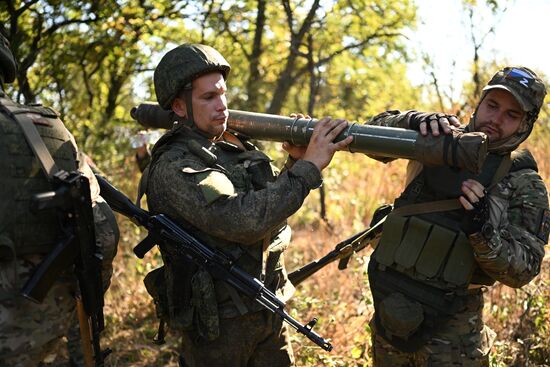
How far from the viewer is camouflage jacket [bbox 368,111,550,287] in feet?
8.87

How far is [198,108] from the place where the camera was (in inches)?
106

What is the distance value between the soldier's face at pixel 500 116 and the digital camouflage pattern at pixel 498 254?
185mm

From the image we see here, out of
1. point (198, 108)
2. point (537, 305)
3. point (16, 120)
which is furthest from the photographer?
point (537, 305)

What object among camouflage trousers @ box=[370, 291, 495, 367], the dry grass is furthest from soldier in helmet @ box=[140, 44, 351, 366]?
the dry grass

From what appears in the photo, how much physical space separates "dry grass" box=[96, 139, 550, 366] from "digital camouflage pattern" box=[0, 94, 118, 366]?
185cm

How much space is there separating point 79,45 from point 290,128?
3.45 meters

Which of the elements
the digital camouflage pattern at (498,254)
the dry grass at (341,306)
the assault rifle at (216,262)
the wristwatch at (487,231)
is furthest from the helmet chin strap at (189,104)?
the dry grass at (341,306)

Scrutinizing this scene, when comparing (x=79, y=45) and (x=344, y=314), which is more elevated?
(x=79, y=45)

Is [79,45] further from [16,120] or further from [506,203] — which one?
[506,203]

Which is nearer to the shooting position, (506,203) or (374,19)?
(506,203)

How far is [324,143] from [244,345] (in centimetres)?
100

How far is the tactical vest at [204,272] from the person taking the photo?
2.60 metres

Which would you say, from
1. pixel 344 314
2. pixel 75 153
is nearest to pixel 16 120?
pixel 75 153

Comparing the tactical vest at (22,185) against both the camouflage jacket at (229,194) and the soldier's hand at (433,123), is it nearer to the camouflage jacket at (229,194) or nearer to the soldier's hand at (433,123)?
the camouflage jacket at (229,194)
